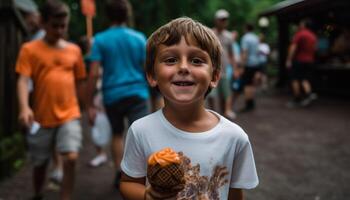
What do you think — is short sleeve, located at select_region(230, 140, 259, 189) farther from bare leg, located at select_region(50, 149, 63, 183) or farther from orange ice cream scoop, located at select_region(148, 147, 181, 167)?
bare leg, located at select_region(50, 149, 63, 183)

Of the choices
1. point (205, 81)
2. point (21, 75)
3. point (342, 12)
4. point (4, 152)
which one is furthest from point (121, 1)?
point (342, 12)

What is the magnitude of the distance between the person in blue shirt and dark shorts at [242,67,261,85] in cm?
607

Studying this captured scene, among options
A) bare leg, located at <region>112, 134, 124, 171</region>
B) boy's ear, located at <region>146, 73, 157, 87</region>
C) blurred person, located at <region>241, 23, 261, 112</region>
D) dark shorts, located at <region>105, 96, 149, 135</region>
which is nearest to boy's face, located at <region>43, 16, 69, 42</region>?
dark shorts, located at <region>105, 96, 149, 135</region>

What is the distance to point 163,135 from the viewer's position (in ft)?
6.31

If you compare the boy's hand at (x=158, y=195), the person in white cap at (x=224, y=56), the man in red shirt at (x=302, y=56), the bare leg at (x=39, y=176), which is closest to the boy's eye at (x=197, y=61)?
the boy's hand at (x=158, y=195)

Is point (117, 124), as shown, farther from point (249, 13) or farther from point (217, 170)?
point (249, 13)

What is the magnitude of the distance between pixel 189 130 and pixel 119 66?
2.60 meters

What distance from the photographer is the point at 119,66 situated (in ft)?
14.5

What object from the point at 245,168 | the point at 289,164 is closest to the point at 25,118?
the point at 245,168

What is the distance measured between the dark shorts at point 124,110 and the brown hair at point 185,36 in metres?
2.45

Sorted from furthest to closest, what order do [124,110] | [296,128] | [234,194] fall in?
[296,128]
[124,110]
[234,194]

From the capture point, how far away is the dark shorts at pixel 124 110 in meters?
4.46

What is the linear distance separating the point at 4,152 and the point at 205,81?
427 cm

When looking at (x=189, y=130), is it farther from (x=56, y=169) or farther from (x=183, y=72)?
(x=56, y=169)
